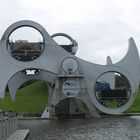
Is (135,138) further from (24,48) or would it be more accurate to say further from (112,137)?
(24,48)

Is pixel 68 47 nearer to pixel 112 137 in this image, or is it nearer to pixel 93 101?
pixel 93 101

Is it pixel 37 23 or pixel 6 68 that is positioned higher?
pixel 37 23

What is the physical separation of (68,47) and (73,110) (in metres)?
6.95

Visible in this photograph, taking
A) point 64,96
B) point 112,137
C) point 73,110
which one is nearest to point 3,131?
point 112,137

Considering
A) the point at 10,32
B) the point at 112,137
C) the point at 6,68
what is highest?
the point at 10,32

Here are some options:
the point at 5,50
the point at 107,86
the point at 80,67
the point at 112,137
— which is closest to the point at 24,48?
the point at 5,50

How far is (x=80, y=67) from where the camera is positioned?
1750 inches

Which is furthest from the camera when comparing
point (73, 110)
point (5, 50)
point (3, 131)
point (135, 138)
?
point (73, 110)

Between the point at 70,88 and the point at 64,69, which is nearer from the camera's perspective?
the point at 70,88

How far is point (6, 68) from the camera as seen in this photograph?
43406 millimetres

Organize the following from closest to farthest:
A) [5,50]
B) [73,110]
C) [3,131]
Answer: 1. [3,131]
2. [5,50]
3. [73,110]

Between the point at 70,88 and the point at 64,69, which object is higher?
the point at 64,69

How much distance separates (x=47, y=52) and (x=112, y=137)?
71.5 feet

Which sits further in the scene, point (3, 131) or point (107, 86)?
point (107, 86)
